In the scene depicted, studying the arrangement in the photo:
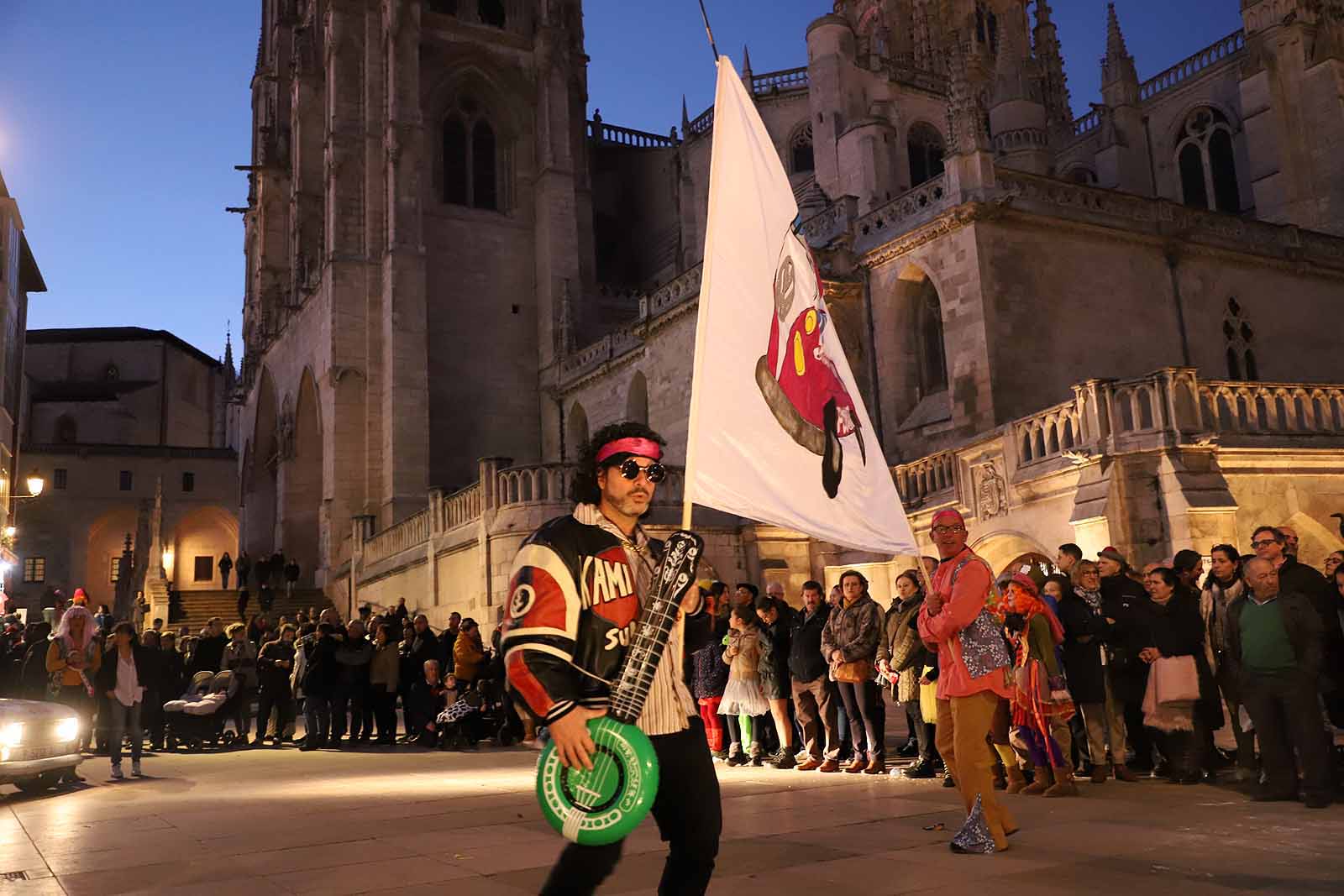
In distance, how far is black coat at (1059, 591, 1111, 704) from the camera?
28.1ft

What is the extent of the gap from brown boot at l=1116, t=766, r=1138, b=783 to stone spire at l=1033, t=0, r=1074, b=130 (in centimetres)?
4138

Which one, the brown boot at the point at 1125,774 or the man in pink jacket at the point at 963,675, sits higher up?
the man in pink jacket at the point at 963,675

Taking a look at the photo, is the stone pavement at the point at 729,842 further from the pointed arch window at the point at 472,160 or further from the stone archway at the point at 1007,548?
the pointed arch window at the point at 472,160

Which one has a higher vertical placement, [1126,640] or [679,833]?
[1126,640]

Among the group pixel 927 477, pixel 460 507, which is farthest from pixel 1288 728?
pixel 460 507

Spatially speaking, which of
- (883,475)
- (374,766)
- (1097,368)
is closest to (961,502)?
(1097,368)

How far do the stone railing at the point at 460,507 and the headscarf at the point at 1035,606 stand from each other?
14.8 m

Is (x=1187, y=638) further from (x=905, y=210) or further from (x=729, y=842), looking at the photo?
(x=905, y=210)

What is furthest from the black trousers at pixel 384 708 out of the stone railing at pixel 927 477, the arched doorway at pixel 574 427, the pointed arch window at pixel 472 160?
the pointed arch window at pixel 472 160

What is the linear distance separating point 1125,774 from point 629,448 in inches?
258

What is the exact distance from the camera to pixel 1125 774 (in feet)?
28.2

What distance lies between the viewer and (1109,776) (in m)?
8.95

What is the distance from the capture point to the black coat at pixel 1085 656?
8.58m

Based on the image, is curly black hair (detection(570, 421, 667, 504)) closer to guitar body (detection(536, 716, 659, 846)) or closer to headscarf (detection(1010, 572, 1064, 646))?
guitar body (detection(536, 716, 659, 846))
